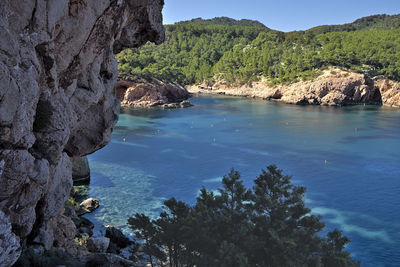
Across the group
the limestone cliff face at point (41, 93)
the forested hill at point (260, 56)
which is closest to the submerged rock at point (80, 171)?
the limestone cliff face at point (41, 93)

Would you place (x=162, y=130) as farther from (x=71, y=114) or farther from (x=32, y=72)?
(x=32, y=72)

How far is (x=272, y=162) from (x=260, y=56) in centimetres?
10483

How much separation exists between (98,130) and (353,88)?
3963 inches

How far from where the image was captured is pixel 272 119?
81.2 m

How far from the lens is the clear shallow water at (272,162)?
3173 cm

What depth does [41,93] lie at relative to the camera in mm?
13656

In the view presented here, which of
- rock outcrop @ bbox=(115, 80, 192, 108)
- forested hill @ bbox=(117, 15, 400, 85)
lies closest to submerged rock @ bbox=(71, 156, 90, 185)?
rock outcrop @ bbox=(115, 80, 192, 108)

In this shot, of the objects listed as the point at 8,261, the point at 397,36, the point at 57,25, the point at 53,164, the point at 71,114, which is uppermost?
the point at 397,36

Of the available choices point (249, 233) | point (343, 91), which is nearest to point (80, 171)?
point (249, 233)

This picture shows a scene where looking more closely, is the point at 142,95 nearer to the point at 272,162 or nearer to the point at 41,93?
the point at 272,162

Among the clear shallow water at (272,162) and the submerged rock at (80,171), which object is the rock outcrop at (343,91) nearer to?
the clear shallow water at (272,162)

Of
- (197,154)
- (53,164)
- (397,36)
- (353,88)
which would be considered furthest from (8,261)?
(397,36)

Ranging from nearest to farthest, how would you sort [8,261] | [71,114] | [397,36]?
[8,261] < [71,114] < [397,36]

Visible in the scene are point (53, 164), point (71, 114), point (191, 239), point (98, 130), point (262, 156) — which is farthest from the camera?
point (262, 156)
